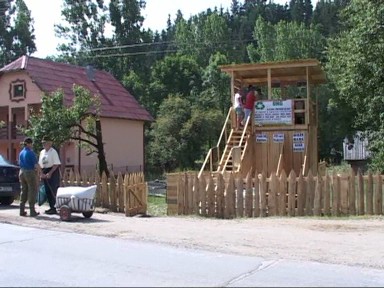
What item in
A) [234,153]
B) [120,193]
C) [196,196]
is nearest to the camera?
[196,196]

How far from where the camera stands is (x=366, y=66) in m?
24.2

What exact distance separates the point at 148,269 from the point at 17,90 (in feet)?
103

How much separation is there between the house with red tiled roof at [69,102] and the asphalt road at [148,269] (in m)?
24.0

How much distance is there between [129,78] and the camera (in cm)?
6225

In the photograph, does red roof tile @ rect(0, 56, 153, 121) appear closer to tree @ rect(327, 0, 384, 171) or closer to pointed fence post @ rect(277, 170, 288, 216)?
tree @ rect(327, 0, 384, 171)

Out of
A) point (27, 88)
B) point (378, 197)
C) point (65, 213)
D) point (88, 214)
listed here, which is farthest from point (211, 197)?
point (27, 88)

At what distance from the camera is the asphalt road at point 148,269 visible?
7.05 meters

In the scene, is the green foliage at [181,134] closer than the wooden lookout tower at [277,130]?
No

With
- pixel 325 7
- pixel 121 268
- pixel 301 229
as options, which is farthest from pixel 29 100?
pixel 325 7

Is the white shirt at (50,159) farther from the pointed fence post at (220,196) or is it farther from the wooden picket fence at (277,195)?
the pointed fence post at (220,196)

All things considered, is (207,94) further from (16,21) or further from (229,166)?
(229,166)

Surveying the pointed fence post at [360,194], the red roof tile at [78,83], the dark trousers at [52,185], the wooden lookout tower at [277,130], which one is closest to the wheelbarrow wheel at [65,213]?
the dark trousers at [52,185]

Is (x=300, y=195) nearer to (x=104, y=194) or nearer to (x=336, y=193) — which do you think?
(x=336, y=193)

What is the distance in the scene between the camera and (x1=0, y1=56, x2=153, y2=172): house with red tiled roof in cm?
3594
